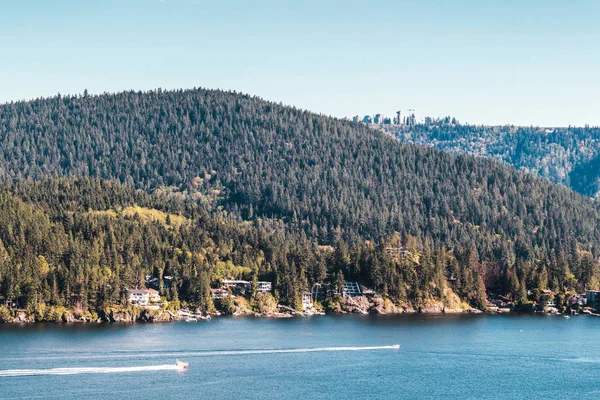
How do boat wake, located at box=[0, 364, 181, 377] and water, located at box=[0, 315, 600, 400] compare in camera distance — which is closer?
water, located at box=[0, 315, 600, 400]

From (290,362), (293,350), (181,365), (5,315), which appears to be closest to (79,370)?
(181,365)

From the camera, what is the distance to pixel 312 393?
126188 millimetres

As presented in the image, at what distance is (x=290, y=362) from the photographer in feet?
482

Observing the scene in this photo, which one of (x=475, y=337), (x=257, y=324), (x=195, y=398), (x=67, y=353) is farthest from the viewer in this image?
(x=257, y=324)

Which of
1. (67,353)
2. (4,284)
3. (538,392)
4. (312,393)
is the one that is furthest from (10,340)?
(538,392)

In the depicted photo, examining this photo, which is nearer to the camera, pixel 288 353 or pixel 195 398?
pixel 195 398

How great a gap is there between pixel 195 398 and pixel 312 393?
53.0 feet

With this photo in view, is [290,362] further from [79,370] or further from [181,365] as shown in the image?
[79,370]

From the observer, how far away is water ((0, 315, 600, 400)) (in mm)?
126125

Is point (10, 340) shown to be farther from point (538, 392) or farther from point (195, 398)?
point (538, 392)

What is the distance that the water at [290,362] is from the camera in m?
126

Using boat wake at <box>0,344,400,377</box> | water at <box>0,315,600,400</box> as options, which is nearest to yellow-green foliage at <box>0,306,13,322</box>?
water at <box>0,315,600,400</box>

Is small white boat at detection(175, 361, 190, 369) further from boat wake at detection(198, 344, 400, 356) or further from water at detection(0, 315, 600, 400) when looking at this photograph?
boat wake at detection(198, 344, 400, 356)

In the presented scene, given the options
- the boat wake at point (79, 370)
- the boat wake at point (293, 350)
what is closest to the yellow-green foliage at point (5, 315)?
the boat wake at point (293, 350)
